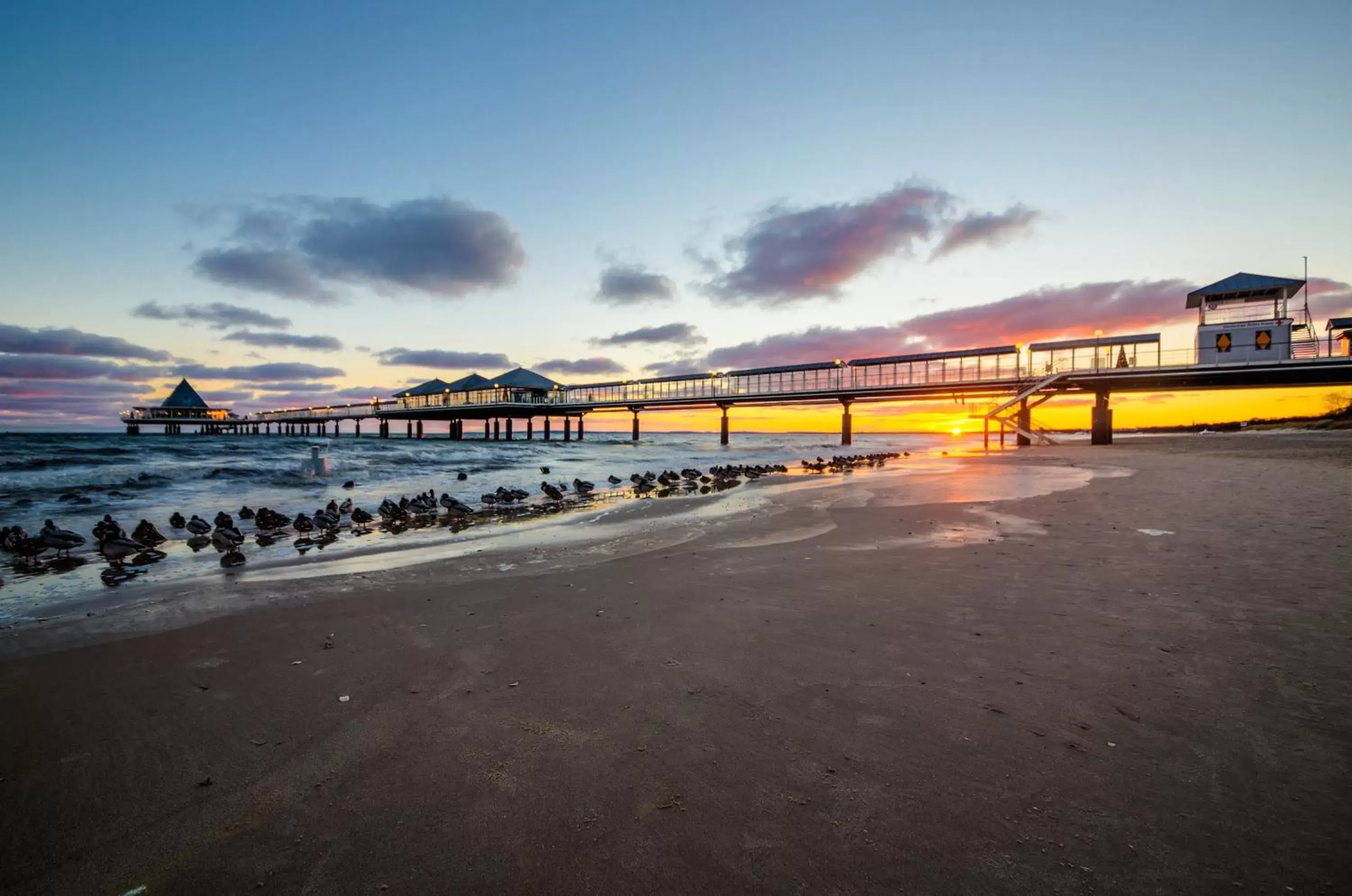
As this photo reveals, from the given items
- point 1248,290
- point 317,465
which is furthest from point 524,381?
point 1248,290

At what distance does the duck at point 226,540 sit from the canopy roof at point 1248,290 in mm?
46874

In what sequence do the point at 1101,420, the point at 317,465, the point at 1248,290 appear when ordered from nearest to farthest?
the point at 317,465 → the point at 1248,290 → the point at 1101,420

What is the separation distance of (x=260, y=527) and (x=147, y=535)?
192 cm

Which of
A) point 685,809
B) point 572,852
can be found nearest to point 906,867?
point 685,809

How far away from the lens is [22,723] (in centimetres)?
353

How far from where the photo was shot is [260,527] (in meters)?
12.0

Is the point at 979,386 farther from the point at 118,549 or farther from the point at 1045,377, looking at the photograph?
the point at 118,549

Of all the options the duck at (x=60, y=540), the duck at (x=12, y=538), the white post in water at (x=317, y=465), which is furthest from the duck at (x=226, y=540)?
the white post in water at (x=317, y=465)

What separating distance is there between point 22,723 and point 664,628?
170 inches

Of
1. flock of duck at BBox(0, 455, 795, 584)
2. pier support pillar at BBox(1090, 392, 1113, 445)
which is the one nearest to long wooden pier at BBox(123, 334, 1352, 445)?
pier support pillar at BBox(1090, 392, 1113, 445)

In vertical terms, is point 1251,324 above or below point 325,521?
above

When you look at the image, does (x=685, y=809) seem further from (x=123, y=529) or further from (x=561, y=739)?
(x=123, y=529)

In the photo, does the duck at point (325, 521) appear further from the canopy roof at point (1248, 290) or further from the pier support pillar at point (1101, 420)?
the pier support pillar at point (1101, 420)

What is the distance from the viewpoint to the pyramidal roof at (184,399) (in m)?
113
